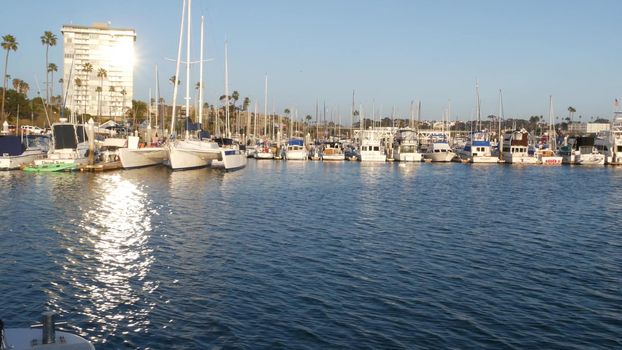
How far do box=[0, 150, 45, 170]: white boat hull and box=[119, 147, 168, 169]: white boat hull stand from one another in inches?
478

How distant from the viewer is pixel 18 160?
66812mm

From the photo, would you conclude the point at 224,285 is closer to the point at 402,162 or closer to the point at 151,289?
the point at 151,289

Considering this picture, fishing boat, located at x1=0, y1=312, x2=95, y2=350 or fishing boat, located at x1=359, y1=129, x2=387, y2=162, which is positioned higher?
fishing boat, located at x1=359, y1=129, x2=387, y2=162

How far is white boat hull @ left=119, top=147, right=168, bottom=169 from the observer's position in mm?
67625

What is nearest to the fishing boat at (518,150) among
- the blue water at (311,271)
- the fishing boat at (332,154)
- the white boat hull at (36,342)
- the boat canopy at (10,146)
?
the fishing boat at (332,154)

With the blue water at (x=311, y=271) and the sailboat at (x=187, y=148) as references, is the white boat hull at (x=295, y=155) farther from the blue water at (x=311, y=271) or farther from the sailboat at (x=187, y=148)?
the blue water at (x=311, y=271)

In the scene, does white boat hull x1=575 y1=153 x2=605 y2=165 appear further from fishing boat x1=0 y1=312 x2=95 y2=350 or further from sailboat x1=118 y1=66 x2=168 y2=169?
fishing boat x1=0 y1=312 x2=95 y2=350

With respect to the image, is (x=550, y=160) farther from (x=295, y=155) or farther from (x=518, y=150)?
(x=295, y=155)

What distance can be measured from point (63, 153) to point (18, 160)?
6.16 m

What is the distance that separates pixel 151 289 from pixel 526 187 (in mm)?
49328

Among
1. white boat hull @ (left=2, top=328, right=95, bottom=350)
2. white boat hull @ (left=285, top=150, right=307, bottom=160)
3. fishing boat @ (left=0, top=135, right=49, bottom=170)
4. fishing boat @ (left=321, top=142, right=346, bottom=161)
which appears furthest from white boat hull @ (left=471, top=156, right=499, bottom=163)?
white boat hull @ (left=2, top=328, right=95, bottom=350)

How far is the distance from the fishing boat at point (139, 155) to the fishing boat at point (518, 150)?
5988cm

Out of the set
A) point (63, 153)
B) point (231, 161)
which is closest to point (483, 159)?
point (231, 161)

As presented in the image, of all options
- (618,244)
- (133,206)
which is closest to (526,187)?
(618,244)
